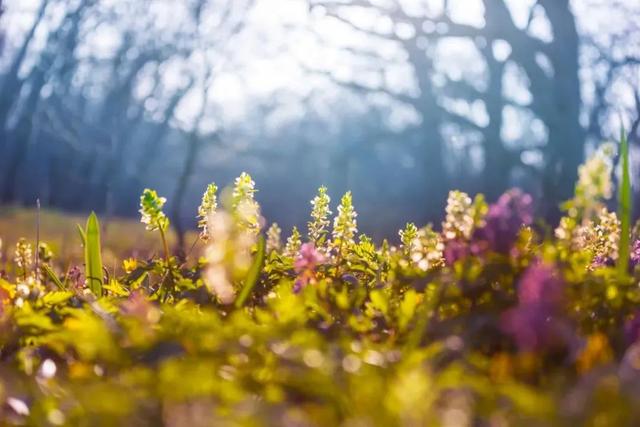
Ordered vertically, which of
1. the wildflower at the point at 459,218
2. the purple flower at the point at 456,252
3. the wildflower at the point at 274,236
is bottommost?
the wildflower at the point at 274,236

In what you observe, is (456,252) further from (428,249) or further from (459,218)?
(428,249)

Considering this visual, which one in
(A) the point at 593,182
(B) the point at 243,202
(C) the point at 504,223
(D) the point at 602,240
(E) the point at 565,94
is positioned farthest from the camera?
(E) the point at 565,94

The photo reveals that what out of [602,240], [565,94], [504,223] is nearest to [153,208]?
[504,223]

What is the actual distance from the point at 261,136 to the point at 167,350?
53240mm

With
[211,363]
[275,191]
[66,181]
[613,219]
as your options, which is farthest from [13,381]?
[275,191]

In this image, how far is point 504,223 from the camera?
1.77m

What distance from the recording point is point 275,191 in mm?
48000

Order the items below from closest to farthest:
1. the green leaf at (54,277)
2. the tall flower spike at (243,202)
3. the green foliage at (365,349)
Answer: the green foliage at (365,349) → the tall flower spike at (243,202) → the green leaf at (54,277)

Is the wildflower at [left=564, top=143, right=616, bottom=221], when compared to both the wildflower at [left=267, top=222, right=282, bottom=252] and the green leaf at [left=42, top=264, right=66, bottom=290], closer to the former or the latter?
the green leaf at [left=42, top=264, right=66, bottom=290]

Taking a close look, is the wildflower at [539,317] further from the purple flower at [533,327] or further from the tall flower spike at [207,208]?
the tall flower spike at [207,208]

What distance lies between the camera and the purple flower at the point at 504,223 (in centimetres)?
176

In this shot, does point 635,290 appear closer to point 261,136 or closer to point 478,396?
point 478,396

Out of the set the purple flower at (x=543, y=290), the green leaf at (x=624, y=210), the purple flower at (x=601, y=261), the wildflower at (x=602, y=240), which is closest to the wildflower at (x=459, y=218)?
the green leaf at (x=624, y=210)

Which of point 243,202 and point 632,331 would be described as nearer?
point 632,331
